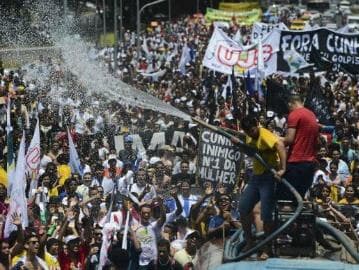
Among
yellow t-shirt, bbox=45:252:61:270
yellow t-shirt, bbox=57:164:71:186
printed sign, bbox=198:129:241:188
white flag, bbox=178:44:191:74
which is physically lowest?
white flag, bbox=178:44:191:74

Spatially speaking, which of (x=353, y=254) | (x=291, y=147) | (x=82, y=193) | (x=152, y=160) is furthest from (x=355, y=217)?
(x=152, y=160)

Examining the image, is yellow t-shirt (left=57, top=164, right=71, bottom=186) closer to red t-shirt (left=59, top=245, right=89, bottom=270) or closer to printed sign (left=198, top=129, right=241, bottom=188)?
printed sign (left=198, top=129, right=241, bottom=188)

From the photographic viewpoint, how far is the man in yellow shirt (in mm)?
6625

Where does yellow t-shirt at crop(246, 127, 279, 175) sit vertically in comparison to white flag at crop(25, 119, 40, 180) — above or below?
above

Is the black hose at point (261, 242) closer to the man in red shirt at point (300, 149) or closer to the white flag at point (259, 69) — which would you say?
the man in red shirt at point (300, 149)

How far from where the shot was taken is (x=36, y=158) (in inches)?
471

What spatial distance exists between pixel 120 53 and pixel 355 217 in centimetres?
2660

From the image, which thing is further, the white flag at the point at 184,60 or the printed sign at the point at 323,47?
the white flag at the point at 184,60

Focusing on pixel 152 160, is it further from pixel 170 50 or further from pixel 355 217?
pixel 170 50

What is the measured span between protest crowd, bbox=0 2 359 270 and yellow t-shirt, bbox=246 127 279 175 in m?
0.39

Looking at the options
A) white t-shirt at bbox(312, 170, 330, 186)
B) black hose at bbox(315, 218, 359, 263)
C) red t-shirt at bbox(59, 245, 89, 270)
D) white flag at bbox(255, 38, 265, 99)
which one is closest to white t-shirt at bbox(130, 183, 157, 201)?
red t-shirt at bbox(59, 245, 89, 270)

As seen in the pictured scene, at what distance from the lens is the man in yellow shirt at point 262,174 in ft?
21.7

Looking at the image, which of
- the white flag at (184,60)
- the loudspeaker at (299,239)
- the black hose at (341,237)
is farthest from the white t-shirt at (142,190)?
the white flag at (184,60)

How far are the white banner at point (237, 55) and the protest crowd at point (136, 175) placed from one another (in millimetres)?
336
